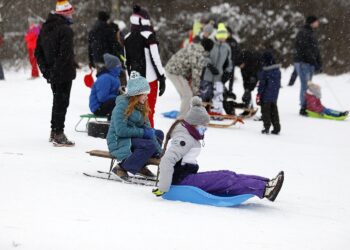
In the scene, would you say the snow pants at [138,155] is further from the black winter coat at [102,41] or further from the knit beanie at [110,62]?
the black winter coat at [102,41]

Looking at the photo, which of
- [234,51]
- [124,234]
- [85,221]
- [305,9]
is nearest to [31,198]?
[85,221]

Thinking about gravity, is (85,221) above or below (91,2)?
below

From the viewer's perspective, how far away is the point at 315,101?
1527 cm

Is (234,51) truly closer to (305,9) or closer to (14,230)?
(305,9)

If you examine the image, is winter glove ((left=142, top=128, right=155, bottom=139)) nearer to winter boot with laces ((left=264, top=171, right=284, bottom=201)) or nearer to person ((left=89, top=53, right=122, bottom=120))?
winter boot with laces ((left=264, top=171, right=284, bottom=201))

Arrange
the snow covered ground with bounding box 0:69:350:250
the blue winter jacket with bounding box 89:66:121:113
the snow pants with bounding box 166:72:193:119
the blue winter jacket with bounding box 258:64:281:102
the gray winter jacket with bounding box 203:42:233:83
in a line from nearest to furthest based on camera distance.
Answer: the snow covered ground with bounding box 0:69:350:250, the blue winter jacket with bounding box 89:66:121:113, the blue winter jacket with bounding box 258:64:281:102, the snow pants with bounding box 166:72:193:119, the gray winter jacket with bounding box 203:42:233:83

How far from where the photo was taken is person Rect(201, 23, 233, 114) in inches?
549

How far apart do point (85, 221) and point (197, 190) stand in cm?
146

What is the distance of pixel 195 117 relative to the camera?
21.7 ft

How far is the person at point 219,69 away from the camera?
1395 cm

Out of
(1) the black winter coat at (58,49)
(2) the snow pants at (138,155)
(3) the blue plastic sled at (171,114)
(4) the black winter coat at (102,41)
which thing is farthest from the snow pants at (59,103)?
(3) the blue plastic sled at (171,114)

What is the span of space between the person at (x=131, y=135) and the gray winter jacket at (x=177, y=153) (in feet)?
2.26

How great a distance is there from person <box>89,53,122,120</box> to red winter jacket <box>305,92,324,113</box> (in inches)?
242

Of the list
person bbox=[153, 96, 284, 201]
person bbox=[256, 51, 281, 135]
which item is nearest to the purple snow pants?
person bbox=[153, 96, 284, 201]
